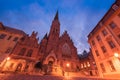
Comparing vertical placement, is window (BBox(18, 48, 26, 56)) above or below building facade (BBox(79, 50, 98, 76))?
above

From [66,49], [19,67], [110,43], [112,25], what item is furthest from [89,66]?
[19,67]

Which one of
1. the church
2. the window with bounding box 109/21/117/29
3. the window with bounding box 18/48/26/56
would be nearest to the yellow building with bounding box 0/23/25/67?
the church

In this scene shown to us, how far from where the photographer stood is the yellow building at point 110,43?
46.6ft

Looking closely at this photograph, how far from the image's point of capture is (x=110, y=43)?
16156mm

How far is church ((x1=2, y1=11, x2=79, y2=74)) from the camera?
21547 mm

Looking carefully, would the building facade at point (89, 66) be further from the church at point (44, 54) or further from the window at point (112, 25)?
the window at point (112, 25)

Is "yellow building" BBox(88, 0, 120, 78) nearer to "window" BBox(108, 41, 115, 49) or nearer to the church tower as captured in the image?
"window" BBox(108, 41, 115, 49)

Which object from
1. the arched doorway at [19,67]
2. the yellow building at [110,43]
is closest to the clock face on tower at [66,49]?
the yellow building at [110,43]

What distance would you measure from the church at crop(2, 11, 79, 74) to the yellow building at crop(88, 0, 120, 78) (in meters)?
12.7

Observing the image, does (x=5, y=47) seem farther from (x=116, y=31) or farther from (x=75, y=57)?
(x=116, y=31)

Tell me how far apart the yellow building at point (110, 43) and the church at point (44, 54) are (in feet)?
41.7

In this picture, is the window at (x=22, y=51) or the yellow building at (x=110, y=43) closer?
the yellow building at (x=110, y=43)

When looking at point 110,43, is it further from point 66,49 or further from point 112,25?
point 66,49

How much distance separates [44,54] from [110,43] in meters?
22.2
